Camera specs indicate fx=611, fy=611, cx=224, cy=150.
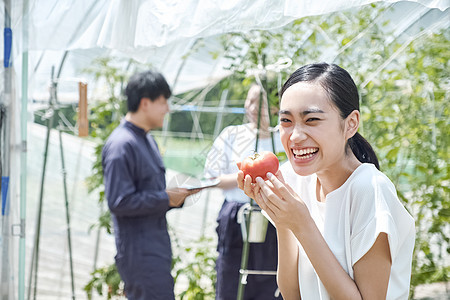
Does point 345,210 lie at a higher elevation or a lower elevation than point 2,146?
lower

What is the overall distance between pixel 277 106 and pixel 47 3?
129 centimetres

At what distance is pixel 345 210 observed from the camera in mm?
1548

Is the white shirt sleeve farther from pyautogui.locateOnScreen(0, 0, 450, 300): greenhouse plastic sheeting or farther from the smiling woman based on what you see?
pyautogui.locateOnScreen(0, 0, 450, 300): greenhouse plastic sheeting

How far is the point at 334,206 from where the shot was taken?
62.6 inches

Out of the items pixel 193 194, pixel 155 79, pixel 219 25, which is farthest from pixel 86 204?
pixel 219 25

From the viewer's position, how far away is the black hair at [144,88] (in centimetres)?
336

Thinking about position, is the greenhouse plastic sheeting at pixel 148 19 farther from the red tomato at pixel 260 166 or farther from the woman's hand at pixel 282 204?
the woman's hand at pixel 282 204

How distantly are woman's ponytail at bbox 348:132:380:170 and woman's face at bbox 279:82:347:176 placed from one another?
171 mm

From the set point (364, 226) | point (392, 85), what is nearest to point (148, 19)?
point (364, 226)

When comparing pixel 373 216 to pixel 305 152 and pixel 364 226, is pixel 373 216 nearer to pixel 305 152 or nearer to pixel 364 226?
pixel 364 226

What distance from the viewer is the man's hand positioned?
2.85m

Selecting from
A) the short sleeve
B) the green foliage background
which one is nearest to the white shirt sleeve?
the short sleeve

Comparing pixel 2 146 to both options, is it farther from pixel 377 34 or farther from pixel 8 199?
pixel 377 34

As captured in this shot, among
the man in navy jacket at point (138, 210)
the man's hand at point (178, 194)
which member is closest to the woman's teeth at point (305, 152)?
the man's hand at point (178, 194)
